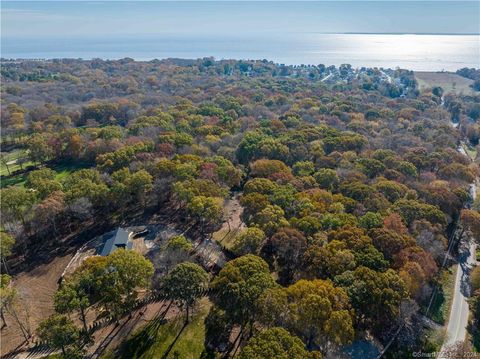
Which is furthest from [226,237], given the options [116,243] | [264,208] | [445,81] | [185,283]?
[445,81]

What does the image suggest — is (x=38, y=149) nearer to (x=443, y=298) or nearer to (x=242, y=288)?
(x=242, y=288)

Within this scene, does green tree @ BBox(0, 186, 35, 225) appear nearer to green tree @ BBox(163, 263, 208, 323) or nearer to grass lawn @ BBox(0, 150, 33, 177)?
green tree @ BBox(163, 263, 208, 323)

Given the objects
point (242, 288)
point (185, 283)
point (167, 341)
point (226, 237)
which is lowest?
point (167, 341)

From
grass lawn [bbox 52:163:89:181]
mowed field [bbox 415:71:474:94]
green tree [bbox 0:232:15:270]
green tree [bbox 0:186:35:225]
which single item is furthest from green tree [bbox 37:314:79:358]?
mowed field [bbox 415:71:474:94]

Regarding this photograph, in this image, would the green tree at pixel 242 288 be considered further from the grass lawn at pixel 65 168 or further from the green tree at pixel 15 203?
the grass lawn at pixel 65 168

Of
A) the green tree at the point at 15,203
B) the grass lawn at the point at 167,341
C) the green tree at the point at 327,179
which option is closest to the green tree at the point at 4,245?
the green tree at the point at 15,203

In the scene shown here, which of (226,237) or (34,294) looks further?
(226,237)

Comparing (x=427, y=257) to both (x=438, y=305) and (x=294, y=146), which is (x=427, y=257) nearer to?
(x=438, y=305)
